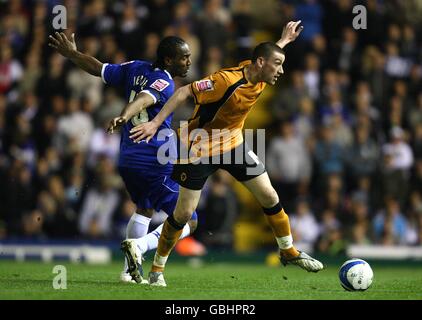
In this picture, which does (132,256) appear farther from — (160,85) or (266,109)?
(266,109)

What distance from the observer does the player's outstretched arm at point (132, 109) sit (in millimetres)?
10133

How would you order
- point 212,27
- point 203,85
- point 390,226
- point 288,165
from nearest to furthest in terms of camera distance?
point 203,85
point 390,226
point 288,165
point 212,27

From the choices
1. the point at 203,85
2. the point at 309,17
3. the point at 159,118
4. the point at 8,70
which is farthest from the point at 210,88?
the point at 8,70

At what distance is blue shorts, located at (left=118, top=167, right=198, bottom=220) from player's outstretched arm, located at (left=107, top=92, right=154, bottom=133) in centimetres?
90

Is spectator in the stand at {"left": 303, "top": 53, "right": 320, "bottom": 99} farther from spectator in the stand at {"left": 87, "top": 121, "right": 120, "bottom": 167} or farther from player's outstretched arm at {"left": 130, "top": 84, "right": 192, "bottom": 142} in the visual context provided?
player's outstretched arm at {"left": 130, "top": 84, "right": 192, "bottom": 142}

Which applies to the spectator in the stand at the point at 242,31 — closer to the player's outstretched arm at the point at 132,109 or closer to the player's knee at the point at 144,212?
the player's knee at the point at 144,212

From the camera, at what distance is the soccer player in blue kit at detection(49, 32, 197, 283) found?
11.2 meters

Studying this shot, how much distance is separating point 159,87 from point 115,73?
0.77 m

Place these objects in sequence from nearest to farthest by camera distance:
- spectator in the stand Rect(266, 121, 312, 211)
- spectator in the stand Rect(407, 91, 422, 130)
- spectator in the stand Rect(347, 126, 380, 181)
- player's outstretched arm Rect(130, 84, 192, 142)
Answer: player's outstretched arm Rect(130, 84, 192, 142) < spectator in the stand Rect(266, 121, 312, 211) < spectator in the stand Rect(347, 126, 380, 181) < spectator in the stand Rect(407, 91, 422, 130)

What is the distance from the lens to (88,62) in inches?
464

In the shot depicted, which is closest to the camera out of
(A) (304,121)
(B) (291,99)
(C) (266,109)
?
(A) (304,121)

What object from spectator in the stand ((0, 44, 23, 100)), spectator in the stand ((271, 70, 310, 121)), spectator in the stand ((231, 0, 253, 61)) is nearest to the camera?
spectator in the stand ((271, 70, 310, 121))

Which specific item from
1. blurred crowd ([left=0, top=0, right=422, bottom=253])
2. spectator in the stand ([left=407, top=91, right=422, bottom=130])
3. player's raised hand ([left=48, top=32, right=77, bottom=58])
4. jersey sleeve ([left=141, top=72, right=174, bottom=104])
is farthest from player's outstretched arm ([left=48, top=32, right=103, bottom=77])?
spectator in the stand ([left=407, top=91, right=422, bottom=130])

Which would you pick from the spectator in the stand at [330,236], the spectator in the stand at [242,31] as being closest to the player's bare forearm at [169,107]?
the spectator in the stand at [330,236]
